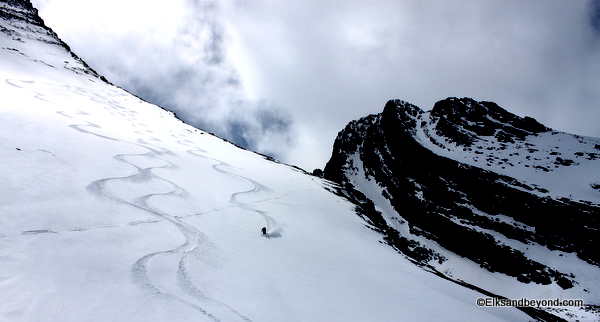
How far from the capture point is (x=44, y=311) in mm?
3686

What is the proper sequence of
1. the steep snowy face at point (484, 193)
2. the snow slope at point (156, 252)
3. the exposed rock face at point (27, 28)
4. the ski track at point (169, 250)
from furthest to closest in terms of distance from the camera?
the exposed rock face at point (27, 28) → the steep snowy face at point (484, 193) → the ski track at point (169, 250) → the snow slope at point (156, 252)

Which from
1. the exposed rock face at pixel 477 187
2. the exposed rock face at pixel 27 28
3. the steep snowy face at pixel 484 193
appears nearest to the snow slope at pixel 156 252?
the steep snowy face at pixel 484 193

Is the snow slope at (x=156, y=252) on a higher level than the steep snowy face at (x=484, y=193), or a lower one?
lower

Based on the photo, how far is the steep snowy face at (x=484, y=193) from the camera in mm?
46469

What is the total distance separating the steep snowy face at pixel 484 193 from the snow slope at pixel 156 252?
19850 millimetres

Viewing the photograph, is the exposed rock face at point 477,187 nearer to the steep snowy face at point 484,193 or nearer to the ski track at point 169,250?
the steep snowy face at point 484,193

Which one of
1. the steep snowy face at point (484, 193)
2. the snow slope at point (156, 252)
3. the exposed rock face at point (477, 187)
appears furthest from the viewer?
the exposed rock face at point (477, 187)

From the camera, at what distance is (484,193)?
59.8 meters

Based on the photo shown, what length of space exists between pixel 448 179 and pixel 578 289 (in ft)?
106

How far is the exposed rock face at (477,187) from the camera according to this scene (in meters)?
48.2

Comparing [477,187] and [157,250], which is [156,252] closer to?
[157,250]

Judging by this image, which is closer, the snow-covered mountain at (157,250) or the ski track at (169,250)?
the snow-covered mountain at (157,250)

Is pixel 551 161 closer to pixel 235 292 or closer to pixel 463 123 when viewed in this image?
pixel 463 123

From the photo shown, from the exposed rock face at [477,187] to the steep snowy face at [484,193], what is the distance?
214 millimetres
